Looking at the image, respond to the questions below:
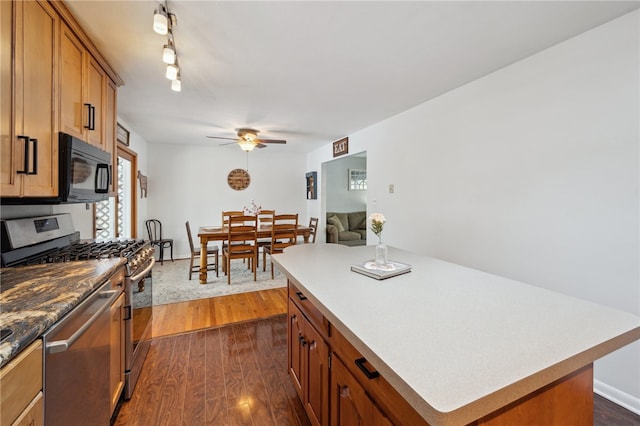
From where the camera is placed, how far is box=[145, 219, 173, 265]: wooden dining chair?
4.93 metres

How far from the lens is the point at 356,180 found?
684 centimetres

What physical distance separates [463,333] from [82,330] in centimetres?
137

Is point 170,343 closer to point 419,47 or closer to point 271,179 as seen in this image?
point 419,47

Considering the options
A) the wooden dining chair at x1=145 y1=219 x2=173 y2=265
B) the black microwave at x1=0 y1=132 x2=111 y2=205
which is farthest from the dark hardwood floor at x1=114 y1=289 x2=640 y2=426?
the wooden dining chair at x1=145 y1=219 x2=173 y2=265

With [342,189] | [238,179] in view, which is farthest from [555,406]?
[342,189]

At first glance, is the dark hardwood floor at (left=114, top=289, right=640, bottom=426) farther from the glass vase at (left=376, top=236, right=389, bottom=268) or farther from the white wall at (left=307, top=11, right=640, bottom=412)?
the glass vase at (left=376, top=236, right=389, bottom=268)

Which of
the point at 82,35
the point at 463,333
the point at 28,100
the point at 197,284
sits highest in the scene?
the point at 82,35

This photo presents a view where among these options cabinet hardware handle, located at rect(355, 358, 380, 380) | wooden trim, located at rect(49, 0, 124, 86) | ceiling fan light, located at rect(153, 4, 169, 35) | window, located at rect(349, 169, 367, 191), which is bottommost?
cabinet hardware handle, located at rect(355, 358, 380, 380)

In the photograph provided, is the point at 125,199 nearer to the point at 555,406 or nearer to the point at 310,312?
the point at 310,312

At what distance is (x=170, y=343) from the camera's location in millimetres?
2332

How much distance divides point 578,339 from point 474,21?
1822 millimetres

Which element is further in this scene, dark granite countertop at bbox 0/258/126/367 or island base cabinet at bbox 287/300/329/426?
island base cabinet at bbox 287/300/329/426

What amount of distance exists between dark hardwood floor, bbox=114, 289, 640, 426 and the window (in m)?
4.79

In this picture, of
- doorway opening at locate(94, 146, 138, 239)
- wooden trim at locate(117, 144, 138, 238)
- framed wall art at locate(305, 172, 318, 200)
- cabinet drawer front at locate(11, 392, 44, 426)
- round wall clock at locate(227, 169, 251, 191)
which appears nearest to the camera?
cabinet drawer front at locate(11, 392, 44, 426)
